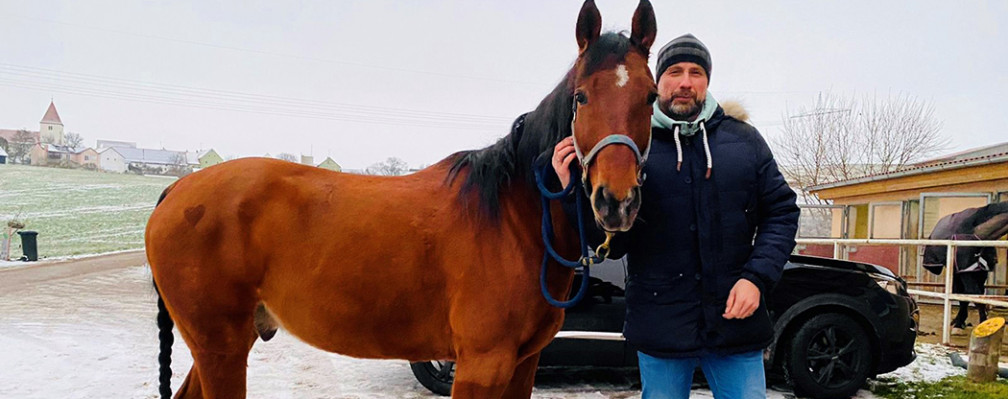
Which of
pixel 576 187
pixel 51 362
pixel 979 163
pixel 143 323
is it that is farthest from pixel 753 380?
pixel 979 163

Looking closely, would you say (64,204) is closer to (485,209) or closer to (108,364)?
(108,364)

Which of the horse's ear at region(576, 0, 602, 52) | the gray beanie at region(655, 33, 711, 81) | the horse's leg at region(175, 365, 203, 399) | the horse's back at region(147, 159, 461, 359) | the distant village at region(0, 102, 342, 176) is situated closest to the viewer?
the horse's ear at region(576, 0, 602, 52)

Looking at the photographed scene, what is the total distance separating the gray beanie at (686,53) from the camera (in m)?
1.99

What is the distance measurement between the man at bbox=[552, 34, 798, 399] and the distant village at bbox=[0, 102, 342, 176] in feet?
208

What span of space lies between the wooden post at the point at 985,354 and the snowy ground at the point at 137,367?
0.32 metres

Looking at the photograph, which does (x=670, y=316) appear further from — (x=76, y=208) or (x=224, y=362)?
(x=76, y=208)

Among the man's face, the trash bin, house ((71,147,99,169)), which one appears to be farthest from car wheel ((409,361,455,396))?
house ((71,147,99,169))

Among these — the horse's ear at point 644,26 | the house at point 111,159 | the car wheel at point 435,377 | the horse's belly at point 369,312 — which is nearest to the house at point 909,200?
the car wheel at point 435,377

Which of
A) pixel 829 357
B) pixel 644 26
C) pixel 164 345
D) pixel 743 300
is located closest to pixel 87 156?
pixel 164 345

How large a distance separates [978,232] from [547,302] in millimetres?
9147

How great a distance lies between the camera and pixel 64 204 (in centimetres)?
2994

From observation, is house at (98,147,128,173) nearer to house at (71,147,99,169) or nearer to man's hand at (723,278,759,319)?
house at (71,147,99,169)

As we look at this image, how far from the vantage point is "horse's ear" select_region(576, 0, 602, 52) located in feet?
6.19

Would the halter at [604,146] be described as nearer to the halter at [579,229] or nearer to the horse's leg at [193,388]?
the halter at [579,229]
